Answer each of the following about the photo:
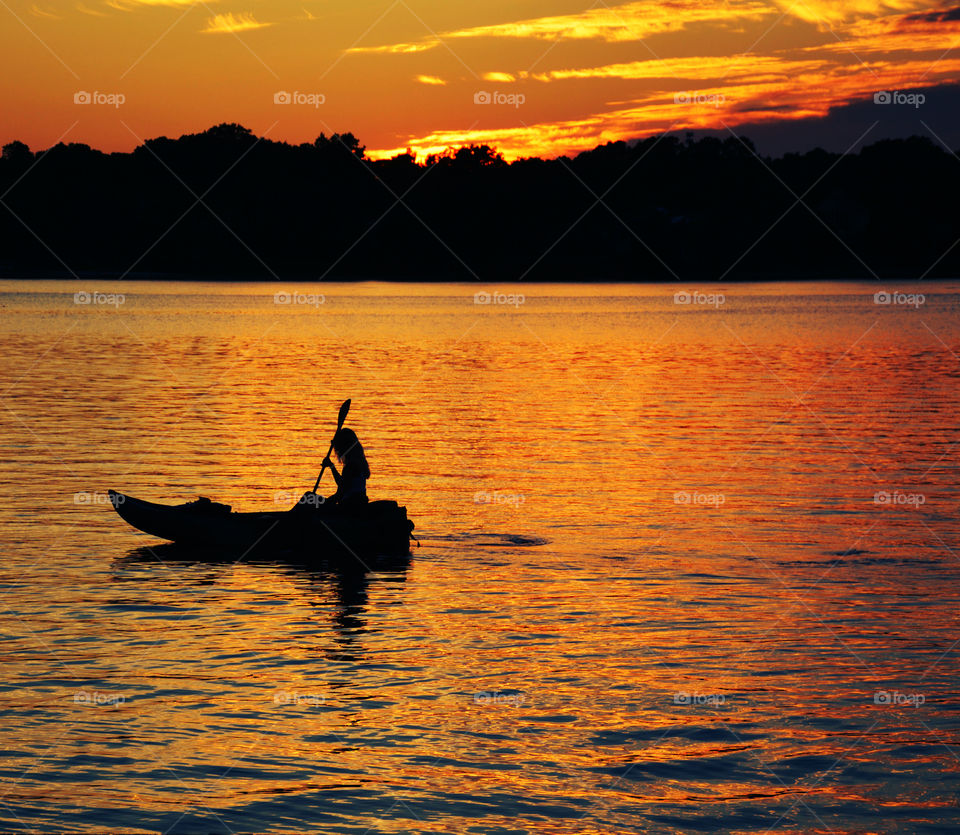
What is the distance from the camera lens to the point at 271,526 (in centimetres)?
2347

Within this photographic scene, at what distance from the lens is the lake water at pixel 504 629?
12.9 meters

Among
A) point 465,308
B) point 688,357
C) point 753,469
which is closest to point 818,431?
point 753,469

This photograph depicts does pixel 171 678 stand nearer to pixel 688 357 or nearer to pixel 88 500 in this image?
pixel 88 500

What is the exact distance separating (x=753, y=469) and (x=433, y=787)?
23.4 m

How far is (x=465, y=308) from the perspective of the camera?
158875mm

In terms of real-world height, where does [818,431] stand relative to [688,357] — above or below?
below

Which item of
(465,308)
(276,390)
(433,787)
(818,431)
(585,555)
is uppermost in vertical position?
(465,308)

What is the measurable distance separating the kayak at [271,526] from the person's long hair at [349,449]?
3.34 ft

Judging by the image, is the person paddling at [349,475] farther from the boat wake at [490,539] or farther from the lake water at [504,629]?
the boat wake at [490,539]

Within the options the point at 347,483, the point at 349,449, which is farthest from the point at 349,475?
the point at 349,449

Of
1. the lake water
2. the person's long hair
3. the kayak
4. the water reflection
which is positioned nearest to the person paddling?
the person's long hair

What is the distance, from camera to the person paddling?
22.7m

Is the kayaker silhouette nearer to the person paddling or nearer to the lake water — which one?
the person paddling

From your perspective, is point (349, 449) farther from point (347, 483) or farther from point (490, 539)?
point (490, 539)
